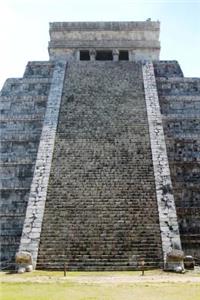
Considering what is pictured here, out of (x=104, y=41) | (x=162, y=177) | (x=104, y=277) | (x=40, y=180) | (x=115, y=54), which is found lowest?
(x=104, y=277)

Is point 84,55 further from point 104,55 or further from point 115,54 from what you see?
point 115,54

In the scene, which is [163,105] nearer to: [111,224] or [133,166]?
[133,166]

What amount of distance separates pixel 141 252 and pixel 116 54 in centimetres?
1606

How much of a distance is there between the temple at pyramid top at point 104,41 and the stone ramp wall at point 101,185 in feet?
20.0

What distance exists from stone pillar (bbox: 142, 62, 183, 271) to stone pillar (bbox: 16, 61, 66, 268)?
3225 millimetres

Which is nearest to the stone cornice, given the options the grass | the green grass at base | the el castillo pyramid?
the el castillo pyramid

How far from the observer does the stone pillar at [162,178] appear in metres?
12.9

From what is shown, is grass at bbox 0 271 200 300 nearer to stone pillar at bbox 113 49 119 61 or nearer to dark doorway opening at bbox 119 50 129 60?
stone pillar at bbox 113 49 119 61

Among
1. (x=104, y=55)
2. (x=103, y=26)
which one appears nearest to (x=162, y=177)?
(x=104, y=55)

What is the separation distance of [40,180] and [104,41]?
1374cm

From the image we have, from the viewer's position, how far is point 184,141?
1741cm

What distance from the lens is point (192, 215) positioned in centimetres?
1466

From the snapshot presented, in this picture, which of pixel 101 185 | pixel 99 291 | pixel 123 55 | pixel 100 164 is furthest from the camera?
pixel 123 55

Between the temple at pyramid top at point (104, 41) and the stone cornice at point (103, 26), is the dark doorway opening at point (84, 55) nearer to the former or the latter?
the temple at pyramid top at point (104, 41)
